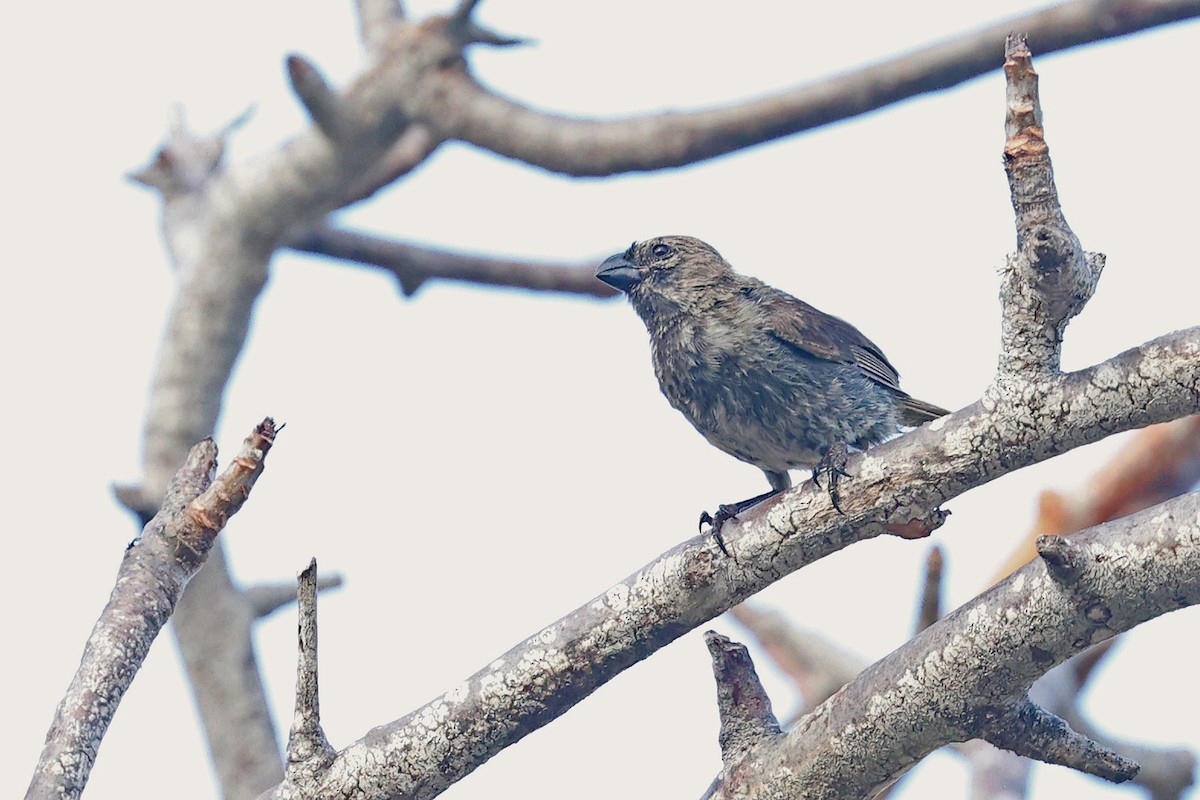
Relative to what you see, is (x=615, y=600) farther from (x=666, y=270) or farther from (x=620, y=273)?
(x=620, y=273)

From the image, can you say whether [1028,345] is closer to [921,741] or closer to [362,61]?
[921,741]

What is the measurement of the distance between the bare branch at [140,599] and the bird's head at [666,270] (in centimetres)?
229

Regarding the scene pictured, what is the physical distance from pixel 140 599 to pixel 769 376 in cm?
235

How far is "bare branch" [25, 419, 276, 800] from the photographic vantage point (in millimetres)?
3111

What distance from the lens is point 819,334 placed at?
507 cm

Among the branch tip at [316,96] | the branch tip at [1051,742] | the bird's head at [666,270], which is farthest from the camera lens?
the branch tip at [316,96]

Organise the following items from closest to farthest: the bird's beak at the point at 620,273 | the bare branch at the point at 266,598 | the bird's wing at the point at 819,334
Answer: the bird's wing at the point at 819,334
the bird's beak at the point at 620,273
the bare branch at the point at 266,598

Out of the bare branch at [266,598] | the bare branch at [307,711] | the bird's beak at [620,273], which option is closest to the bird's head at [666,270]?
the bird's beak at [620,273]

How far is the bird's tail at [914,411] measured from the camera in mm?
5230

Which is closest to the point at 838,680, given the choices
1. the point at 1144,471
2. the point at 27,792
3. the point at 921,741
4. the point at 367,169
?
the point at 1144,471

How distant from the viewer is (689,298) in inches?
211

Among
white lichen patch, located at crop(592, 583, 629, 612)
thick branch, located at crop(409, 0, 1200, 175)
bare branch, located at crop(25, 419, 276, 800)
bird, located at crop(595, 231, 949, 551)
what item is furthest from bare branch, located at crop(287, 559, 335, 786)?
thick branch, located at crop(409, 0, 1200, 175)

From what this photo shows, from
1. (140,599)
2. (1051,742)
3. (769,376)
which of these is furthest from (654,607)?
(769,376)

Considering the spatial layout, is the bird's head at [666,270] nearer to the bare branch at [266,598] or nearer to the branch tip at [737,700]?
the bare branch at [266,598]
